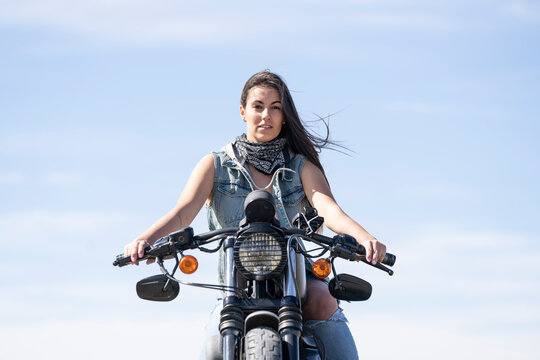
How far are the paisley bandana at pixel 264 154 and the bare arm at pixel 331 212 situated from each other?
213 mm

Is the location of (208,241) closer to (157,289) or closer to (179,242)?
(179,242)

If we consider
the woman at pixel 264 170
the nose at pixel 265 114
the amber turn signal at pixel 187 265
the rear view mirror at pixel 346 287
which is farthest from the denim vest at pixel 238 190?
the amber turn signal at pixel 187 265

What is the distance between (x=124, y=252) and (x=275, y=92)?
2.19m

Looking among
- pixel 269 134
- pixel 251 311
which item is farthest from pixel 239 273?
pixel 269 134

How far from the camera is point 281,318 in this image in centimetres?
445

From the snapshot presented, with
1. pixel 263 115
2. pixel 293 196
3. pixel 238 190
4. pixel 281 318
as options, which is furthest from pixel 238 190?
pixel 281 318

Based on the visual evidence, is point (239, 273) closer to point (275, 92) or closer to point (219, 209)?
point (219, 209)

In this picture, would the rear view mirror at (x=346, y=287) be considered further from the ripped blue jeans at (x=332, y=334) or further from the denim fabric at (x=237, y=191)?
the denim fabric at (x=237, y=191)

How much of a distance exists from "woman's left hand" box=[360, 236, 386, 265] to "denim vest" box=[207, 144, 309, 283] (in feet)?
4.53

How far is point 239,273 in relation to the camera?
Answer: 15.3ft

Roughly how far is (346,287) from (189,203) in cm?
161

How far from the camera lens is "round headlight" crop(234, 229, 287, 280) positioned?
4578 millimetres

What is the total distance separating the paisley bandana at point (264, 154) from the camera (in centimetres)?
652

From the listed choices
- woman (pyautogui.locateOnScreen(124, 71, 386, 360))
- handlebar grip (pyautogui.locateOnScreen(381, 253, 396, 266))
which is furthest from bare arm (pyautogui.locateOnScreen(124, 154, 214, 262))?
handlebar grip (pyautogui.locateOnScreen(381, 253, 396, 266))
